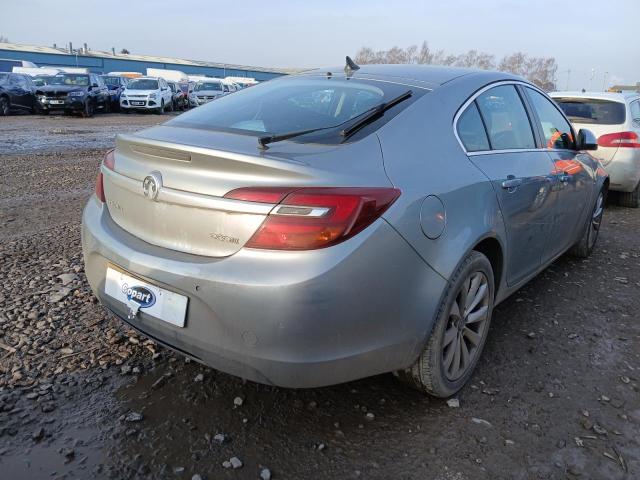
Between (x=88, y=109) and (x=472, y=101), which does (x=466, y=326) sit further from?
(x=88, y=109)

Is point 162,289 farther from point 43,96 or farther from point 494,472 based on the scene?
point 43,96

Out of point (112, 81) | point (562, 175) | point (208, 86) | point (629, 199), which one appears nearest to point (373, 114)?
point (562, 175)

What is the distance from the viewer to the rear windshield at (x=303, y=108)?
241 centimetres

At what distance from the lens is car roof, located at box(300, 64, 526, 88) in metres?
2.84

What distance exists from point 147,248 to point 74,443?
2.79 feet

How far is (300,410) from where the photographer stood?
251 cm

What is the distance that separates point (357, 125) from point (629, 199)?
257 inches

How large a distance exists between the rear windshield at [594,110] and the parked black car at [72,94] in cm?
1900

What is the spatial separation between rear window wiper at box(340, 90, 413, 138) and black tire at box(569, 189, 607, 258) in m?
2.69

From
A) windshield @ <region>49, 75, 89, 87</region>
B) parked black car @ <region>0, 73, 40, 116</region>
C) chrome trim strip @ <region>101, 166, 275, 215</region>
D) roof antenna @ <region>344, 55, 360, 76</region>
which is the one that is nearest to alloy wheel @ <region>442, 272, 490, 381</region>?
chrome trim strip @ <region>101, 166, 275, 215</region>

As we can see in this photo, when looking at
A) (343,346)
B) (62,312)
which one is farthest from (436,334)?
(62,312)

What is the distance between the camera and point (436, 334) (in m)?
2.36

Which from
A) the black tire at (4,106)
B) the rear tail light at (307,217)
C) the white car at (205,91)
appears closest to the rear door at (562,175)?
the rear tail light at (307,217)

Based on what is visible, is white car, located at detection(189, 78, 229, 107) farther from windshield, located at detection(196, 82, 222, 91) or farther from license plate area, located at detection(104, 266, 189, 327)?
license plate area, located at detection(104, 266, 189, 327)
